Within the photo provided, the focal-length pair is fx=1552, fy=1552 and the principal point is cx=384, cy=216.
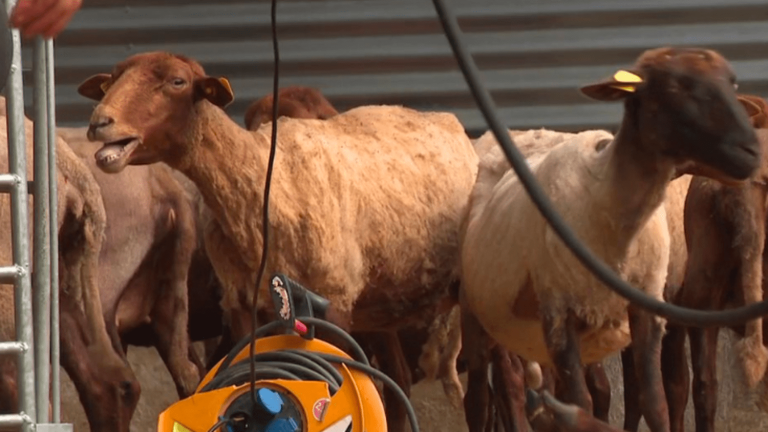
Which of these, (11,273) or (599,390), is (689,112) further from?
(11,273)

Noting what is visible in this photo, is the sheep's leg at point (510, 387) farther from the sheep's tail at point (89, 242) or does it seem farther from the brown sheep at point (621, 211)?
the sheep's tail at point (89, 242)

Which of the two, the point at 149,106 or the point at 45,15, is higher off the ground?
the point at 45,15

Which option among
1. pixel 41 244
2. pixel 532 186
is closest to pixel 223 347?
pixel 41 244

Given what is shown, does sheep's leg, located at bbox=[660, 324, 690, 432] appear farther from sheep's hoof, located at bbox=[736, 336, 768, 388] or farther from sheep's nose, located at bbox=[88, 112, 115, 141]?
sheep's nose, located at bbox=[88, 112, 115, 141]

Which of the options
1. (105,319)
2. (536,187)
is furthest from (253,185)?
(536,187)

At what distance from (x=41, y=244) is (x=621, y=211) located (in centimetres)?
226

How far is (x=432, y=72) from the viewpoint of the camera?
6.74 m

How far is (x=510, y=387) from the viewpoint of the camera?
21.6 ft

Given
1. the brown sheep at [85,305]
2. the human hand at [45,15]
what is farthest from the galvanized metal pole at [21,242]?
the brown sheep at [85,305]

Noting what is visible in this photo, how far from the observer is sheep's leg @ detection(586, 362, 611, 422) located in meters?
6.88

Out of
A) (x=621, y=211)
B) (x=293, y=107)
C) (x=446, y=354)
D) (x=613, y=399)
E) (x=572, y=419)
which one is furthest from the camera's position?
(x=613, y=399)

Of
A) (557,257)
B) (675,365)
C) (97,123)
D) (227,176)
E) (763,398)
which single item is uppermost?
(97,123)

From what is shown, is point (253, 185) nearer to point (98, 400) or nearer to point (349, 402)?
point (98, 400)

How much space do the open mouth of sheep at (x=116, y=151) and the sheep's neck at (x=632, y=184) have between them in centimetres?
167
